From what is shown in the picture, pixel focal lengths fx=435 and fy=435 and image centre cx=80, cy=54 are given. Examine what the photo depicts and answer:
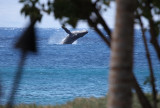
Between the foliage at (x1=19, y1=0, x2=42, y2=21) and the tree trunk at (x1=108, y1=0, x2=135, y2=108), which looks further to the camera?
the foliage at (x1=19, y1=0, x2=42, y2=21)

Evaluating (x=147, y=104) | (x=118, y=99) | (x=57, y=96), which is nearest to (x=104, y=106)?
(x=147, y=104)

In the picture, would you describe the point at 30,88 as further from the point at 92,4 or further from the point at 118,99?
the point at 118,99

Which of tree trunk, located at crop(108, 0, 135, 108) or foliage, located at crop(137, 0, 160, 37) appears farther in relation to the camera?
foliage, located at crop(137, 0, 160, 37)

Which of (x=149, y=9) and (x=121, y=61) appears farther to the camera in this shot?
(x=149, y=9)

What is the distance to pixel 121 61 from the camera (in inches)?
256

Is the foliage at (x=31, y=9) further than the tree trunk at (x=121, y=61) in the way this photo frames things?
Yes

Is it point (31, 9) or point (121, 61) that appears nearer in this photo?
point (121, 61)

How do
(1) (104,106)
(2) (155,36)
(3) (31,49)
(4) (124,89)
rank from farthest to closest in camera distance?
(1) (104,106)
(2) (155,36)
(3) (31,49)
(4) (124,89)

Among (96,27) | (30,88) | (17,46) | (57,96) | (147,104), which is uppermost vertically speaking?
(17,46)

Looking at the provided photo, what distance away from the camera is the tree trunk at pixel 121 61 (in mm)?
6480

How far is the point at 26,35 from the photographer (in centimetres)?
809

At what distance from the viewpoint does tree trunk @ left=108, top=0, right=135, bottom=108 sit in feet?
21.3

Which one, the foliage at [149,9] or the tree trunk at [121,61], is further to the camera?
the foliage at [149,9]

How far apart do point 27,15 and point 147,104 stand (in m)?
3.67
